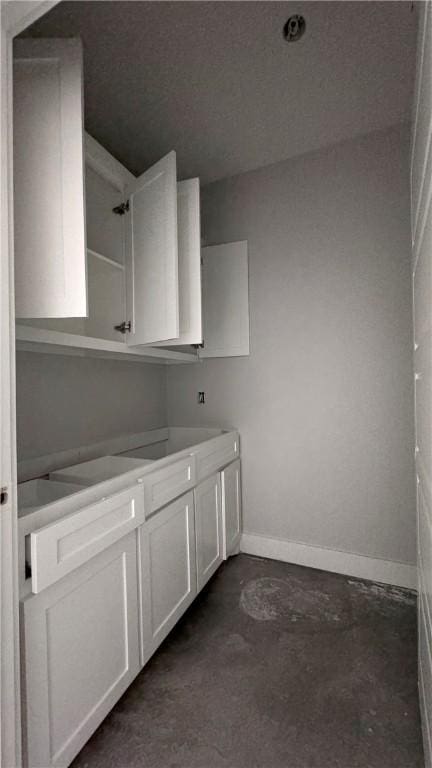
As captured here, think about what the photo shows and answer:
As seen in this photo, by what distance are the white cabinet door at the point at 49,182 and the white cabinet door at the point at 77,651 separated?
2.80ft

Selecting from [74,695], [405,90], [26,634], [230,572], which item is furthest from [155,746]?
[405,90]

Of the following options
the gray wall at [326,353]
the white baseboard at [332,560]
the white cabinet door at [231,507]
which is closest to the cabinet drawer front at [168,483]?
the white cabinet door at [231,507]

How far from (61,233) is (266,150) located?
1.74 m

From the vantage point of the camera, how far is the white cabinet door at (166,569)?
1443 millimetres

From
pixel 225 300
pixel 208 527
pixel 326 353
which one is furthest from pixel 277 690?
pixel 225 300

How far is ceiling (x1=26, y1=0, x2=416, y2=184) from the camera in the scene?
1.45 metres

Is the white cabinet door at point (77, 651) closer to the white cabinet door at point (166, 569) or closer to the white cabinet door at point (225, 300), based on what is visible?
the white cabinet door at point (166, 569)

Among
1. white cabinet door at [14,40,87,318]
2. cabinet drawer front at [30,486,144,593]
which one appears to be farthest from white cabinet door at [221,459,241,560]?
white cabinet door at [14,40,87,318]

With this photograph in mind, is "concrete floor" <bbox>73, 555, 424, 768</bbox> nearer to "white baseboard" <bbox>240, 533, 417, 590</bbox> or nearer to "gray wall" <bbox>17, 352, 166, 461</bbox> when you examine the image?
"white baseboard" <bbox>240, 533, 417, 590</bbox>

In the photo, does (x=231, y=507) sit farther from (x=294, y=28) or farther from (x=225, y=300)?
(x=294, y=28)

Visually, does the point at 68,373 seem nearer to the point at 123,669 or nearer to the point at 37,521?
the point at 37,521

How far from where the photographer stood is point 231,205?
2592mm

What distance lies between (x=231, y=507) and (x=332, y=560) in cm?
72

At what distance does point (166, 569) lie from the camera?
1.60m
